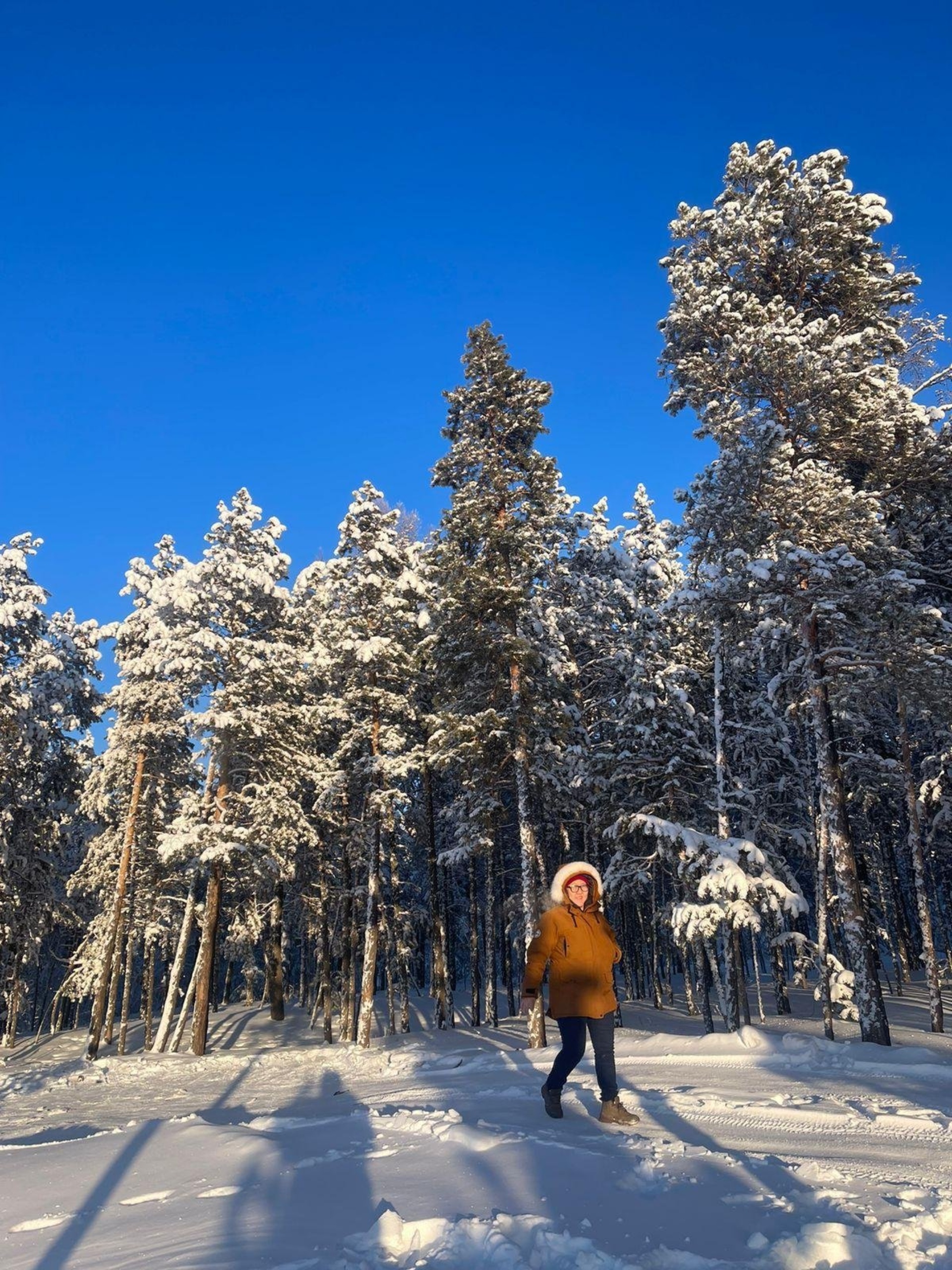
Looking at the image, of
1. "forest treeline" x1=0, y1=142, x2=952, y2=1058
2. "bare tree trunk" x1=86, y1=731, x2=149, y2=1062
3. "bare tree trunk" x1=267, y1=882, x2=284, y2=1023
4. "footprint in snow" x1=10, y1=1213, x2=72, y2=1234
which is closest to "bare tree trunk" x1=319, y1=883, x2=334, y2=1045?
"forest treeline" x1=0, y1=142, x2=952, y2=1058

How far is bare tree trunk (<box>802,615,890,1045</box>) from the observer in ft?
42.2

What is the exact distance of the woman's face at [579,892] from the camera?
6535mm

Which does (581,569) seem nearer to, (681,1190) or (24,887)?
(24,887)

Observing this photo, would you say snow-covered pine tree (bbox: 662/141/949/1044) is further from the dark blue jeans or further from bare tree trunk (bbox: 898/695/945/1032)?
the dark blue jeans

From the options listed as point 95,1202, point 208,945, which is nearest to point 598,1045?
point 95,1202

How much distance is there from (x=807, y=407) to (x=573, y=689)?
12559 millimetres

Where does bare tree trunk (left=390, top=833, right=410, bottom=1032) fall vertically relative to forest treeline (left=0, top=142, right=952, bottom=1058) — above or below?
below

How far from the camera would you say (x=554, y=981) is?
637 centimetres

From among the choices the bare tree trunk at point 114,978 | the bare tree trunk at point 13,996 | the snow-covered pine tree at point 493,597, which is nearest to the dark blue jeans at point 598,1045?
the snow-covered pine tree at point 493,597

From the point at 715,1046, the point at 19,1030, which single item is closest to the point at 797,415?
the point at 715,1046

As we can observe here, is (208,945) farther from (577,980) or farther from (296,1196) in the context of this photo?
(296,1196)

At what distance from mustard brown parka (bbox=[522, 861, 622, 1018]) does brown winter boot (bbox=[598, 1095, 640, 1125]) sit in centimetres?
68

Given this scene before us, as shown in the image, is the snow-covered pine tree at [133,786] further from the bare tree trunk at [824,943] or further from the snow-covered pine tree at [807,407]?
the bare tree trunk at [824,943]

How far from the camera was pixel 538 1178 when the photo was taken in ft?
14.4
